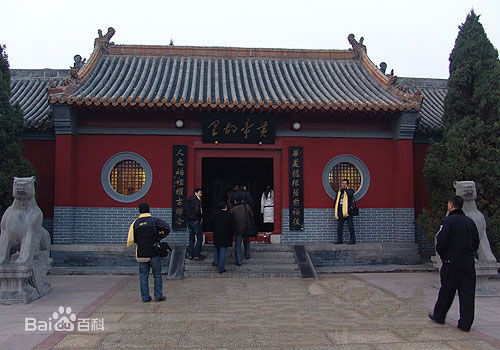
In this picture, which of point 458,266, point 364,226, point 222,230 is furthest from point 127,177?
point 458,266

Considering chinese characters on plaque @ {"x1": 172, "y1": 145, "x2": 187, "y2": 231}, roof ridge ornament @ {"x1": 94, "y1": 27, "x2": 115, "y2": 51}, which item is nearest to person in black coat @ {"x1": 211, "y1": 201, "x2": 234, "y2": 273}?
chinese characters on plaque @ {"x1": 172, "y1": 145, "x2": 187, "y2": 231}

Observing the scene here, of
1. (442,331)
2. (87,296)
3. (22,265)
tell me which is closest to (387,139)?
(442,331)

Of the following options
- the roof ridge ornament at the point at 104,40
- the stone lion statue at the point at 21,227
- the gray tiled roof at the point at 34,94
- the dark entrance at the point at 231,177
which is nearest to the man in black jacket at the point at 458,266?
the stone lion statue at the point at 21,227

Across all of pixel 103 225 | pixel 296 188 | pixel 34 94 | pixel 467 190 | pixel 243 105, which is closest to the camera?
pixel 467 190

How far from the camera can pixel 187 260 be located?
895cm

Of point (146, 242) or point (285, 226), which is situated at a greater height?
point (146, 242)

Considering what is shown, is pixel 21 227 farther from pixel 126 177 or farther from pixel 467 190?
pixel 467 190

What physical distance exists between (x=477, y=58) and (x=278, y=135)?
4573mm

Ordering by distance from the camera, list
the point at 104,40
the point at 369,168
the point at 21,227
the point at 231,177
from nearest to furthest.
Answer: the point at 21,227
the point at 369,168
the point at 104,40
the point at 231,177

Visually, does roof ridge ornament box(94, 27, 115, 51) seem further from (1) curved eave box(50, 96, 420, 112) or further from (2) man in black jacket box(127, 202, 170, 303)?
(2) man in black jacket box(127, 202, 170, 303)

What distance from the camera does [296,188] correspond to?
10.2 meters

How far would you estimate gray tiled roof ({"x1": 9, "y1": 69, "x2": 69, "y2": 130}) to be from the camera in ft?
34.8

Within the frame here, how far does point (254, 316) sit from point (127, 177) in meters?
5.70

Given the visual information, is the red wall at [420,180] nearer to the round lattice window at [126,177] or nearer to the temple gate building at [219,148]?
the temple gate building at [219,148]
